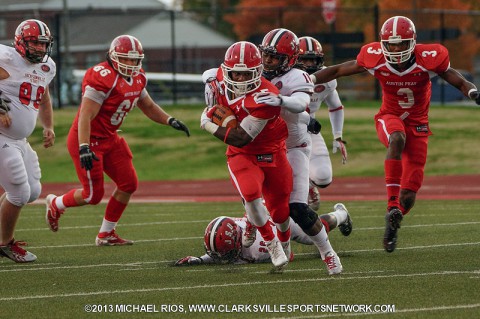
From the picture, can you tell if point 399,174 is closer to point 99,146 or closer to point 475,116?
point 99,146

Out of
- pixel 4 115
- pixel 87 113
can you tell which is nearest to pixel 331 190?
pixel 87 113

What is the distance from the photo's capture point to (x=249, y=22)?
168ft

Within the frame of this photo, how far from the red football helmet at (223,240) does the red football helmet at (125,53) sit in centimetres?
212

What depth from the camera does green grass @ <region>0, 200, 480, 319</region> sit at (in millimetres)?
7176

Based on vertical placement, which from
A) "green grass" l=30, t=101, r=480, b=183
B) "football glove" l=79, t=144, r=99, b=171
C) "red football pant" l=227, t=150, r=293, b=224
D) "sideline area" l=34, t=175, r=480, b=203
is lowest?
"green grass" l=30, t=101, r=480, b=183

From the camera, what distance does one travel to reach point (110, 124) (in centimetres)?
1090

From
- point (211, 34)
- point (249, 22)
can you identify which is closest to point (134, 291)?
point (249, 22)

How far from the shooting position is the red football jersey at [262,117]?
848 cm

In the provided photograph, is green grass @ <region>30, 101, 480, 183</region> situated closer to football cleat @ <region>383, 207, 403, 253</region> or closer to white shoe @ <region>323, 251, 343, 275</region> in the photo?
football cleat @ <region>383, 207, 403, 253</region>

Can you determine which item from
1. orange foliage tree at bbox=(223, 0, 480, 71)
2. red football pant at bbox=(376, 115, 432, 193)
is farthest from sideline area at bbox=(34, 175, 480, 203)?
orange foliage tree at bbox=(223, 0, 480, 71)

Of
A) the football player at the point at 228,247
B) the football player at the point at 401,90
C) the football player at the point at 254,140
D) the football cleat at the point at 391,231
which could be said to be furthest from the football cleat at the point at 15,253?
the football cleat at the point at 391,231

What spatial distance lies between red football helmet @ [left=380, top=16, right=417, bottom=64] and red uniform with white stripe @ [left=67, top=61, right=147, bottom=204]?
2.51m

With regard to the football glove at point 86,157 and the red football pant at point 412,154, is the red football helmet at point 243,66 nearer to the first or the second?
the football glove at point 86,157

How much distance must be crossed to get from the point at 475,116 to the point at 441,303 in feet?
67.1
